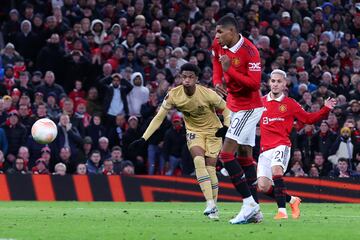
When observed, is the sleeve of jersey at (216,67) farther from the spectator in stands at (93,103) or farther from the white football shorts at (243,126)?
the spectator in stands at (93,103)

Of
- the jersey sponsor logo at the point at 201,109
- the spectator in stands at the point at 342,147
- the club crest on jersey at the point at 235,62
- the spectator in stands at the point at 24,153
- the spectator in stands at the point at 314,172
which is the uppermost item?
the club crest on jersey at the point at 235,62

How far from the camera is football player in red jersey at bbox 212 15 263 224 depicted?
13.7 m

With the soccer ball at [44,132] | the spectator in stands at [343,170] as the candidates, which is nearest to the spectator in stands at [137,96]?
the spectator in stands at [343,170]

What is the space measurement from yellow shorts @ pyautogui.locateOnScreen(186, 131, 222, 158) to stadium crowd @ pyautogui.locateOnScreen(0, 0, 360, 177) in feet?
24.0

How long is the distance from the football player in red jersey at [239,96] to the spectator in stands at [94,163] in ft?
30.5

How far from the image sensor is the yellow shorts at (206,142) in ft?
51.9

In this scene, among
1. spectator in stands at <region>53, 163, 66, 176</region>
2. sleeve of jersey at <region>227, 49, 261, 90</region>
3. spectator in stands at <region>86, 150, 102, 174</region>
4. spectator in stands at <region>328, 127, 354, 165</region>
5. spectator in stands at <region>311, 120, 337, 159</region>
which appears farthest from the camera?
spectator in stands at <region>311, 120, 337, 159</region>

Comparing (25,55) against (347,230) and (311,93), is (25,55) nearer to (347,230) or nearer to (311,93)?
(311,93)

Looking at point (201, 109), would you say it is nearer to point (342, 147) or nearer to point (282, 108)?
point (282, 108)

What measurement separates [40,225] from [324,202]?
10.5 m

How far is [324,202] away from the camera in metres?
22.6

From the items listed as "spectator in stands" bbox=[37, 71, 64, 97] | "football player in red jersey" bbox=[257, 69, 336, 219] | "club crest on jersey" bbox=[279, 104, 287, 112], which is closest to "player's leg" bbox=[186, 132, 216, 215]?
"football player in red jersey" bbox=[257, 69, 336, 219]

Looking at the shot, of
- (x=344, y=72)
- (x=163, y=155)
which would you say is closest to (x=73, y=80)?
(x=163, y=155)

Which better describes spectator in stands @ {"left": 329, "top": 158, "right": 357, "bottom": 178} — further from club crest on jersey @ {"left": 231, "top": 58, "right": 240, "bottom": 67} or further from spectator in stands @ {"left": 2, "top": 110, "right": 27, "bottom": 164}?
club crest on jersey @ {"left": 231, "top": 58, "right": 240, "bottom": 67}
